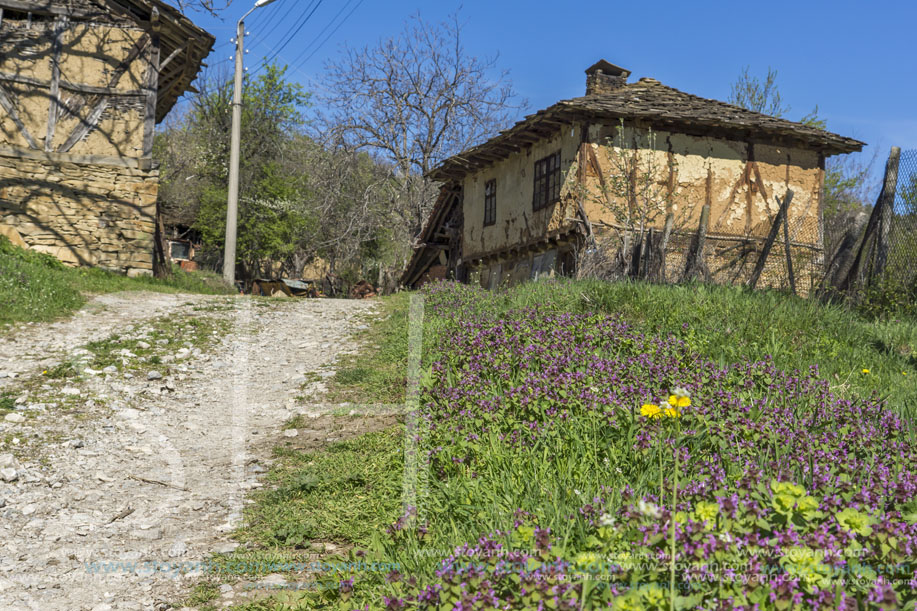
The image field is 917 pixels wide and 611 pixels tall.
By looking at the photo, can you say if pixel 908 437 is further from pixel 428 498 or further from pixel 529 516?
pixel 428 498

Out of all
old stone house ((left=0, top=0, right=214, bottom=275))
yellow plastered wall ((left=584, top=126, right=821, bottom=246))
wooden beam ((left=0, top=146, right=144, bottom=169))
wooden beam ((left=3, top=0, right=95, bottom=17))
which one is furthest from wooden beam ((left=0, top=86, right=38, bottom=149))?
yellow plastered wall ((left=584, top=126, right=821, bottom=246))

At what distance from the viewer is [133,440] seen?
18.6 ft

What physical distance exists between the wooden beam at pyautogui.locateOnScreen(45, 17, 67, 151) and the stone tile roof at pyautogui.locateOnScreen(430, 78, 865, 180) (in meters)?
10.3

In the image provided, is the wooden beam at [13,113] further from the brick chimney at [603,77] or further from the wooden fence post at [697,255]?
the brick chimney at [603,77]

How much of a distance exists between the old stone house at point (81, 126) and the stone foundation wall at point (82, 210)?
2 centimetres

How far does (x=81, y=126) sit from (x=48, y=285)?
17.9 feet

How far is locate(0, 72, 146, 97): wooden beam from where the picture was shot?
14688 mm

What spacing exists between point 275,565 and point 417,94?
27.2 meters

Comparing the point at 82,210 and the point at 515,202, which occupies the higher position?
the point at 515,202

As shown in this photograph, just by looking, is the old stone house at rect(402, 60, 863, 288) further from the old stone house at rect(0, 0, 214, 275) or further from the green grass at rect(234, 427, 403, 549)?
the green grass at rect(234, 427, 403, 549)

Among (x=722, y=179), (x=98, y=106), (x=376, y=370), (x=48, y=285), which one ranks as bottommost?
(x=376, y=370)

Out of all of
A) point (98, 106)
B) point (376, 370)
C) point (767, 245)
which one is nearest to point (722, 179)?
point (767, 245)

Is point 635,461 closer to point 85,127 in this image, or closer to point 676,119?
point 676,119

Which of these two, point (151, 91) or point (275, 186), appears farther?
point (275, 186)
